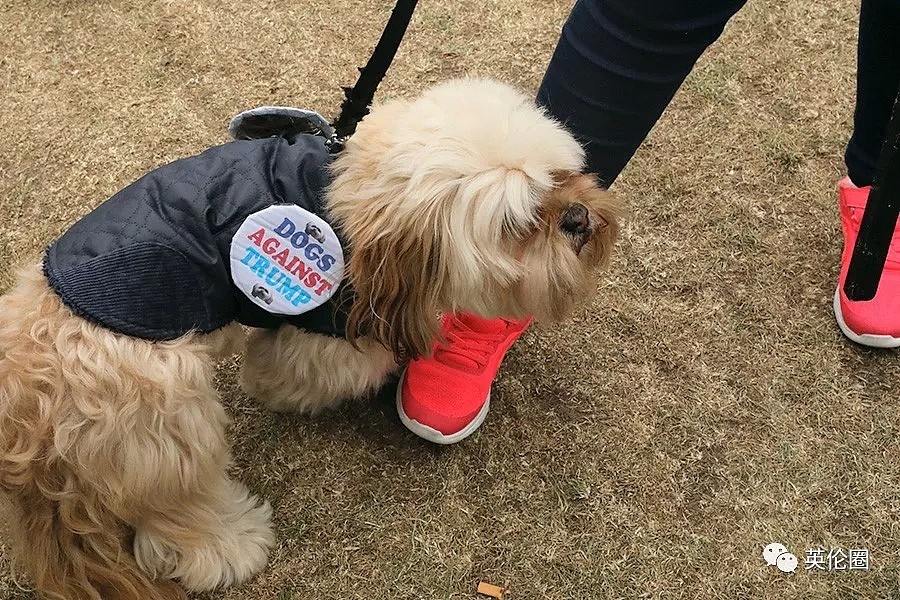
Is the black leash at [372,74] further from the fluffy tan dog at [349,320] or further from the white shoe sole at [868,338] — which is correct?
the white shoe sole at [868,338]

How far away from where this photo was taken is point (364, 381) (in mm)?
1529

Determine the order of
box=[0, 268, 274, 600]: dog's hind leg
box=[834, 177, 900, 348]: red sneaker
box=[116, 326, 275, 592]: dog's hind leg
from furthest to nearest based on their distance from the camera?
box=[834, 177, 900, 348]: red sneaker, box=[116, 326, 275, 592]: dog's hind leg, box=[0, 268, 274, 600]: dog's hind leg

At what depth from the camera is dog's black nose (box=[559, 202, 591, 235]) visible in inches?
49.0

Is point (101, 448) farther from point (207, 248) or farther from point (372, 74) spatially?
point (372, 74)

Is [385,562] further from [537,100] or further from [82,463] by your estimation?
[537,100]

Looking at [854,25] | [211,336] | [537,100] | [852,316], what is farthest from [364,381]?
[854,25]

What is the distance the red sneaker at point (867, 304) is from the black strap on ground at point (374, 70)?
1.15m

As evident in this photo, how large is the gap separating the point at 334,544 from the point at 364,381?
36cm

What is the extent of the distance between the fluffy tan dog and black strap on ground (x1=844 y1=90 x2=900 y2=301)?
455mm

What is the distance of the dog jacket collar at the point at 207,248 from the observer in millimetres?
1190

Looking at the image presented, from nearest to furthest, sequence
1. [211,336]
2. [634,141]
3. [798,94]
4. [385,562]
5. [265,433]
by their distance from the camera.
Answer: [211,336], [634,141], [385,562], [265,433], [798,94]

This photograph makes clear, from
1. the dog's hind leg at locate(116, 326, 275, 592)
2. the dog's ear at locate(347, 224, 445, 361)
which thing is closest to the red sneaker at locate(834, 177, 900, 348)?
the dog's ear at locate(347, 224, 445, 361)

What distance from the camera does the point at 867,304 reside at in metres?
1.75

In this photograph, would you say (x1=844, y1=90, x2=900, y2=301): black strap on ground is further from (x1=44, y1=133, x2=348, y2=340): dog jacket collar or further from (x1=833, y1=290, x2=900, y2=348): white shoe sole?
(x1=44, y1=133, x2=348, y2=340): dog jacket collar
